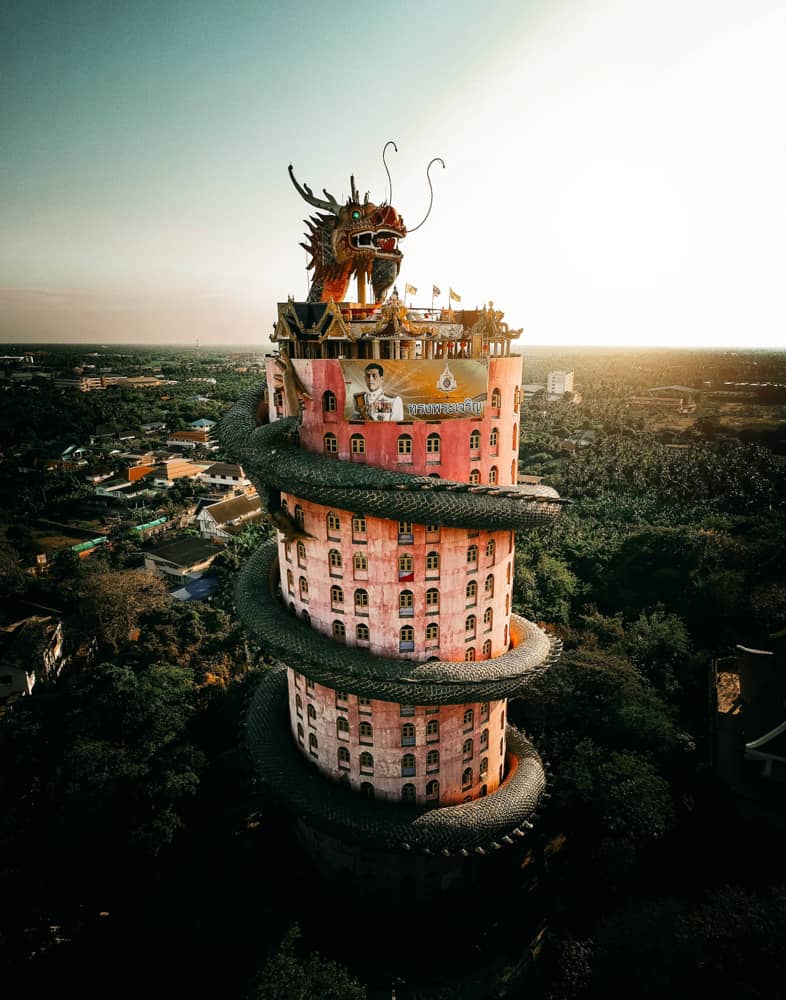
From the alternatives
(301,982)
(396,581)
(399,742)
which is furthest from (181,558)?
(301,982)

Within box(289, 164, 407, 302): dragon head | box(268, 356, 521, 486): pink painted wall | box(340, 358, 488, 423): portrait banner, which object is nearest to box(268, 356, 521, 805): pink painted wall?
box(268, 356, 521, 486): pink painted wall

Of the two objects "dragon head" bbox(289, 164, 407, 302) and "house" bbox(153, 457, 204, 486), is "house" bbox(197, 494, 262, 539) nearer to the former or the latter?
"house" bbox(153, 457, 204, 486)

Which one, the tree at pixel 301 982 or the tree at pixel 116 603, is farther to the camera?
the tree at pixel 116 603

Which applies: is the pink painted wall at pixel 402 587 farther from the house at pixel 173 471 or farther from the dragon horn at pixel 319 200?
the house at pixel 173 471

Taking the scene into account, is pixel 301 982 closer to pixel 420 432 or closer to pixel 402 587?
pixel 402 587

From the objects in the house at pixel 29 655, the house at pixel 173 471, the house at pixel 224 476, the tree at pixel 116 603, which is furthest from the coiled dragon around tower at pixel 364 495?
the house at pixel 173 471

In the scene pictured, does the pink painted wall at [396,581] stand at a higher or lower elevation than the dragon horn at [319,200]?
lower
